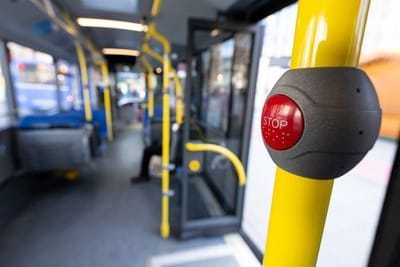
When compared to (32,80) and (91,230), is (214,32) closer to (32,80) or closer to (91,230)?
(91,230)

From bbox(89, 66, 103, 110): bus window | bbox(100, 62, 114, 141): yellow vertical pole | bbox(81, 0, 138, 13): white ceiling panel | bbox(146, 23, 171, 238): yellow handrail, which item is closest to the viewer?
bbox(146, 23, 171, 238): yellow handrail

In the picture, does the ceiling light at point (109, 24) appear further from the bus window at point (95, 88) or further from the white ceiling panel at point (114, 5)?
the bus window at point (95, 88)

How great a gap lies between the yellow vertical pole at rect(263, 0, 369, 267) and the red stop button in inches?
2.9

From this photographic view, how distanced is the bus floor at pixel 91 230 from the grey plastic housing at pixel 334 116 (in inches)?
67.7

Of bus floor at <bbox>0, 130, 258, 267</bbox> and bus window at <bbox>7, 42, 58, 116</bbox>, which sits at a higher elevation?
bus window at <bbox>7, 42, 58, 116</bbox>

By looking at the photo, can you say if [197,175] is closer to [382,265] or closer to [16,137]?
[16,137]

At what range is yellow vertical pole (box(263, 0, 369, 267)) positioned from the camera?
0.32 m

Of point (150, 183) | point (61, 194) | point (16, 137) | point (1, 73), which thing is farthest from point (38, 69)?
point (150, 183)

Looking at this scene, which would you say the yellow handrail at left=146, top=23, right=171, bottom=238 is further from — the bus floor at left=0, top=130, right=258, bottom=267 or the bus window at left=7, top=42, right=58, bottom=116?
the bus window at left=7, top=42, right=58, bottom=116

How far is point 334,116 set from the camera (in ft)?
0.99

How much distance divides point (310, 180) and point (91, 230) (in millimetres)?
2281

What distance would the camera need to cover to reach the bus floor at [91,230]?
5.64ft

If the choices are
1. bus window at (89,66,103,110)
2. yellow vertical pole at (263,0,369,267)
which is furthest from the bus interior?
bus window at (89,66,103,110)

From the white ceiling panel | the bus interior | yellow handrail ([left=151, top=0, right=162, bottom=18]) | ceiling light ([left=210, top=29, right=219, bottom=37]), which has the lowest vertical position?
the bus interior
